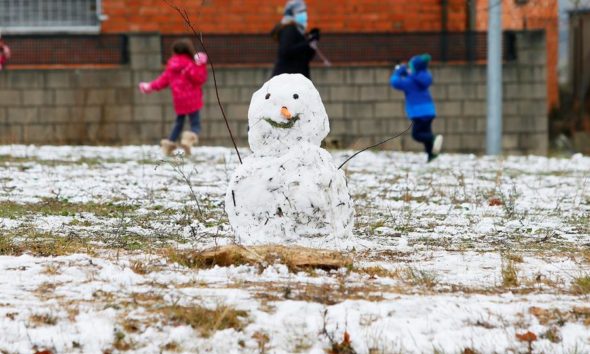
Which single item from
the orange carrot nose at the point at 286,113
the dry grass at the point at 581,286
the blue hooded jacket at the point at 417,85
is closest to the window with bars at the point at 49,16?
the blue hooded jacket at the point at 417,85

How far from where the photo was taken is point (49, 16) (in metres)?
20.7

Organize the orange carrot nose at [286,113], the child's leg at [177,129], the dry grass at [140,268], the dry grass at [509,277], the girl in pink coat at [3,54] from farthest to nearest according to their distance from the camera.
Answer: the girl in pink coat at [3,54]
the child's leg at [177,129]
the orange carrot nose at [286,113]
the dry grass at [140,268]
the dry grass at [509,277]

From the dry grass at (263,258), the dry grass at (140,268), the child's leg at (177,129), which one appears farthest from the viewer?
the child's leg at (177,129)

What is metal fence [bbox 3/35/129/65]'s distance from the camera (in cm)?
1858

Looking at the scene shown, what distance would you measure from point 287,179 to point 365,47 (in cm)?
1178

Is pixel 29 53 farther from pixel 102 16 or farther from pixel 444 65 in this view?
pixel 444 65

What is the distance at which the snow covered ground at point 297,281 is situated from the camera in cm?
541

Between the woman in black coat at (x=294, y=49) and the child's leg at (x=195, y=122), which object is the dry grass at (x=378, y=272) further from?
the child's leg at (x=195, y=122)

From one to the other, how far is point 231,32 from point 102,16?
1963 mm

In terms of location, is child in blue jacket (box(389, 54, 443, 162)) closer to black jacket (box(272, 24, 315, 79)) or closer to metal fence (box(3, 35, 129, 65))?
black jacket (box(272, 24, 315, 79))

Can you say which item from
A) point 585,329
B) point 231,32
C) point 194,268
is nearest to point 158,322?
point 194,268

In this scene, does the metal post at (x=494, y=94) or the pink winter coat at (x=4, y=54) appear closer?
the metal post at (x=494, y=94)

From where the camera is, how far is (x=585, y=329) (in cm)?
557

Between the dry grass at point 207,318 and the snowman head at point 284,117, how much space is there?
1.98 metres
